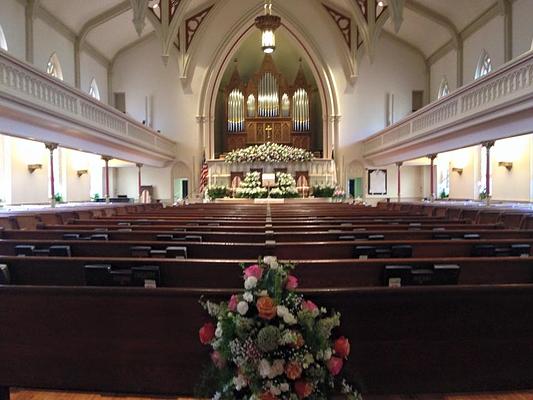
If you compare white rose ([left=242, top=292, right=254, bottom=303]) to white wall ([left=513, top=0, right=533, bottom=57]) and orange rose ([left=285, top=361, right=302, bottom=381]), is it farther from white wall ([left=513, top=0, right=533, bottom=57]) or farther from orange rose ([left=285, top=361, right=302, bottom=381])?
white wall ([left=513, top=0, right=533, bottom=57])

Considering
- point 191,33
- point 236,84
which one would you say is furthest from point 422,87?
point 191,33

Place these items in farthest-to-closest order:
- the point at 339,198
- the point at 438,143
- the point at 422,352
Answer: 1. the point at 339,198
2. the point at 438,143
3. the point at 422,352

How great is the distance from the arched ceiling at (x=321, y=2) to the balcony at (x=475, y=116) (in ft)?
13.1

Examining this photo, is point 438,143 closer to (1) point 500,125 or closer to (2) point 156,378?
(1) point 500,125

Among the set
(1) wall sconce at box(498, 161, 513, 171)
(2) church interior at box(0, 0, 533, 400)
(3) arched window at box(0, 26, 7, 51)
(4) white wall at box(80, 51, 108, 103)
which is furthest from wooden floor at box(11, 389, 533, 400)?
(4) white wall at box(80, 51, 108, 103)

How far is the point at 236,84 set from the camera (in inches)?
920

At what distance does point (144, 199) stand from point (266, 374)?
19.8 metres

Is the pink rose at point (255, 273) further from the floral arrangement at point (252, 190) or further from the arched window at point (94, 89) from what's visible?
the arched window at point (94, 89)

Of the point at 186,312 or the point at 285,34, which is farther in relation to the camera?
the point at 285,34

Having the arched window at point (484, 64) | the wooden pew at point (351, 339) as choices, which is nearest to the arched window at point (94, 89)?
the arched window at point (484, 64)

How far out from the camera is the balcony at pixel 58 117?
29.2 ft

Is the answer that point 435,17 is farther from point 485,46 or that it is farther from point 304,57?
point 304,57

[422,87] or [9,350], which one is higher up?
[422,87]

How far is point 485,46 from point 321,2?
28.8ft
